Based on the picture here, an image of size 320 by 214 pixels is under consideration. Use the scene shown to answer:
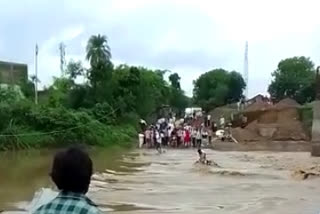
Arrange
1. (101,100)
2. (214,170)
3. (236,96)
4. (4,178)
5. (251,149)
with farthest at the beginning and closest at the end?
(236,96), (101,100), (251,149), (214,170), (4,178)

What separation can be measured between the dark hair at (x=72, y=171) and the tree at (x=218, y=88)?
3457 inches

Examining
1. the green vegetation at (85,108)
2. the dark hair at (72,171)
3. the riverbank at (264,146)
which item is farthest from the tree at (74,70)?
the dark hair at (72,171)

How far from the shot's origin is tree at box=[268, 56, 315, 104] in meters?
89.9

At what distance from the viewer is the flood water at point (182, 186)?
53.4 ft

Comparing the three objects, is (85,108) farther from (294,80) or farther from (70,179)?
(70,179)

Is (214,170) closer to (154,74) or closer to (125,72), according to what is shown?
(125,72)

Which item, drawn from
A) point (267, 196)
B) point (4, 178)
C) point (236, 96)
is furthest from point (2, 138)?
point (236, 96)

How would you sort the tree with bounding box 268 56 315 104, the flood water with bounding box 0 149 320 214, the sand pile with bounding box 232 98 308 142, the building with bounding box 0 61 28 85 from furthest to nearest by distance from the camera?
the tree with bounding box 268 56 315 104 < the building with bounding box 0 61 28 85 < the sand pile with bounding box 232 98 308 142 < the flood water with bounding box 0 149 320 214

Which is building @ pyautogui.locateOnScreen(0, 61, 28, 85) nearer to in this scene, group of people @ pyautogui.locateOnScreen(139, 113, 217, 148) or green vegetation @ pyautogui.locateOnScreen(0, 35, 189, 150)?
green vegetation @ pyautogui.locateOnScreen(0, 35, 189, 150)

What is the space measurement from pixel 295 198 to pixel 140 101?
36957 millimetres

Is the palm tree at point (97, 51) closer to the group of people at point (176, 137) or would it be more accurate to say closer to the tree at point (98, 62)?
the tree at point (98, 62)

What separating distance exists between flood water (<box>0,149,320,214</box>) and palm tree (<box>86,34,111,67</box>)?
20596 millimetres

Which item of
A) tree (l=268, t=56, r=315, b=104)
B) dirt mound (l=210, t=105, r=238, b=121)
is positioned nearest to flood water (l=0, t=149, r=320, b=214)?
dirt mound (l=210, t=105, r=238, b=121)

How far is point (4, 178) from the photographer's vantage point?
24.2 meters
